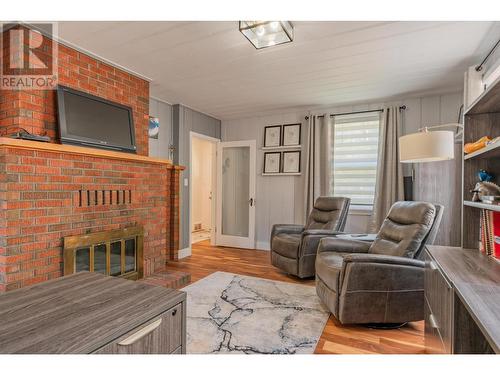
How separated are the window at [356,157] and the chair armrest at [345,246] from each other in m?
1.53

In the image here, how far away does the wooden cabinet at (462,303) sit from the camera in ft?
3.31

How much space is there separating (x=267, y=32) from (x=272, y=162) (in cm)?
278

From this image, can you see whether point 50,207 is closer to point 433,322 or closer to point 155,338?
point 155,338

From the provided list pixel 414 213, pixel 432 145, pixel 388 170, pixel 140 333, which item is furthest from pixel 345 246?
pixel 140 333

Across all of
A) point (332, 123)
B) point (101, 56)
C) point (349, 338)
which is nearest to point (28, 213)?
point (101, 56)

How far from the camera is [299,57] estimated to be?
110 inches

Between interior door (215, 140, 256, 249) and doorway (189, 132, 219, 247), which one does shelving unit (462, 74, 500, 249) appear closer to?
interior door (215, 140, 256, 249)

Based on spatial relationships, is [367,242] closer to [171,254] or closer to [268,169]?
[268,169]

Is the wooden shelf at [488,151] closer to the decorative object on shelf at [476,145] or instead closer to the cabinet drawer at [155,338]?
the decorative object on shelf at [476,145]

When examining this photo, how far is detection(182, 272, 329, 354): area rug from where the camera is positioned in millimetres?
1986

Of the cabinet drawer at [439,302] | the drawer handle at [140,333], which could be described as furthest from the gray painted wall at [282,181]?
the drawer handle at [140,333]

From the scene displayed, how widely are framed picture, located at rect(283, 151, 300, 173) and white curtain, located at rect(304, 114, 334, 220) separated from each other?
0.24 meters

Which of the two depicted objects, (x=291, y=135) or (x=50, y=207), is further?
(x=291, y=135)

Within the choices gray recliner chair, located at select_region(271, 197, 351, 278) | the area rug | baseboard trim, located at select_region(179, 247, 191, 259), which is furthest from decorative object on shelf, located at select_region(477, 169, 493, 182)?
baseboard trim, located at select_region(179, 247, 191, 259)
